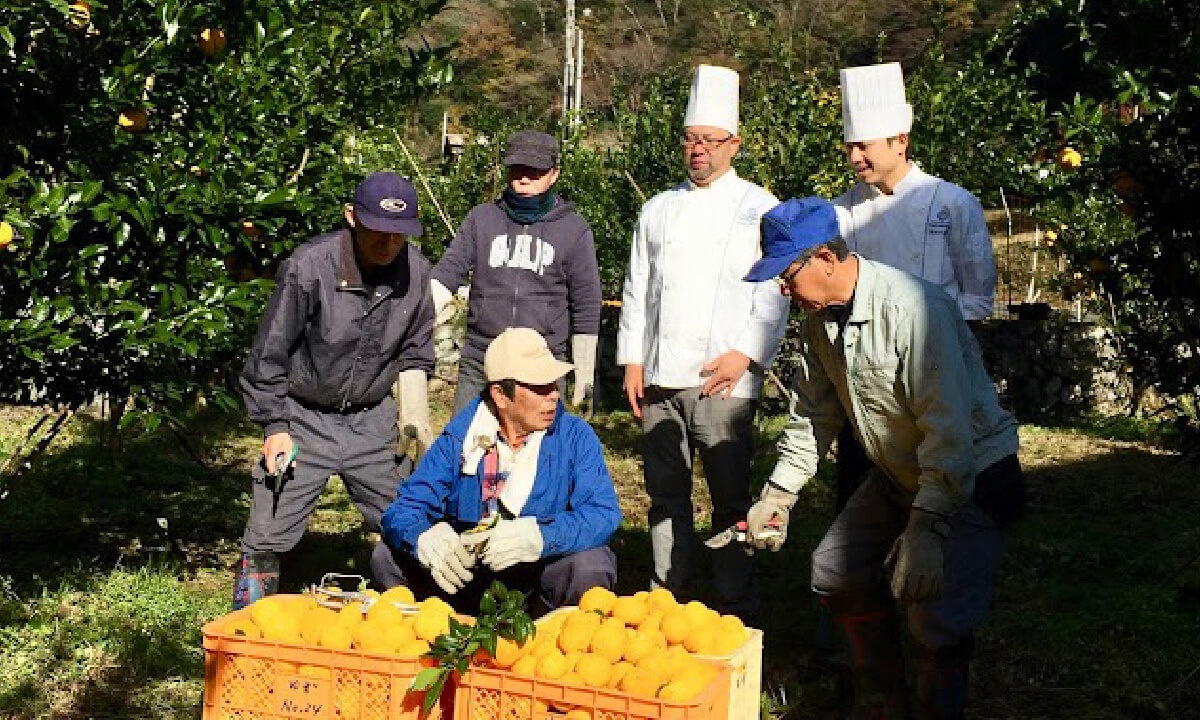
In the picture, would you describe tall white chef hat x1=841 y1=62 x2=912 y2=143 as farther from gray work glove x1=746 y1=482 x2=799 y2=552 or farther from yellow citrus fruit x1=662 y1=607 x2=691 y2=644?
yellow citrus fruit x1=662 y1=607 x2=691 y2=644

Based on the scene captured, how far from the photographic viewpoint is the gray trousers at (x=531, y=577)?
14.0 feet

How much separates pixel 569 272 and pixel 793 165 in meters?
5.54

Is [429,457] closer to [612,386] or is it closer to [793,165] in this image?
[793,165]

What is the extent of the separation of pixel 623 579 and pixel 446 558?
8.70 ft

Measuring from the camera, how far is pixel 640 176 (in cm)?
1387

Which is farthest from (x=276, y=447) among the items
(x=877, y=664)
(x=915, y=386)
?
(x=915, y=386)

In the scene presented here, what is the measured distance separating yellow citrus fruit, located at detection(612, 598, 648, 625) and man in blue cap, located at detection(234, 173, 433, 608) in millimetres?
1534

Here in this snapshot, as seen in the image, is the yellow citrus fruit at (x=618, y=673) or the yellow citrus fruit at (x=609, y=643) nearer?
the yellow citrus fruit at (x=618, y=673)

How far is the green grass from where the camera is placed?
5.12 metres

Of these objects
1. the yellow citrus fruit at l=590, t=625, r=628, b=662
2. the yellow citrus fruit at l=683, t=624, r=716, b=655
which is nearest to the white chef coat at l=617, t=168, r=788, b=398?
the yellow citrus fruit at l=683, t=624, r=716, b=655

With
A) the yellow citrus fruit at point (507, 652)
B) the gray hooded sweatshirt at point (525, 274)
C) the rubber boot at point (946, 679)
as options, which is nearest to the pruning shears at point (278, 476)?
the gray hooded sweatshirt at point (525, 274)

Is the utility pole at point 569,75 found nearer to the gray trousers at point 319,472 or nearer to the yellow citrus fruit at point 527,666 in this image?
the gray trousers at point 319,472

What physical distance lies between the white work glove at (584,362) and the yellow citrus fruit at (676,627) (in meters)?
2.23

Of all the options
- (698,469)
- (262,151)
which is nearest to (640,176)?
(698,469)
